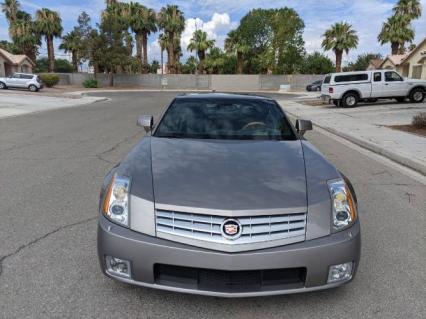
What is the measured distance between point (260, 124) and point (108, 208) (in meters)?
2.13

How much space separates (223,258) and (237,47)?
66105 millimetres

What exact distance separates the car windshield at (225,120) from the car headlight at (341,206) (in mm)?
1176

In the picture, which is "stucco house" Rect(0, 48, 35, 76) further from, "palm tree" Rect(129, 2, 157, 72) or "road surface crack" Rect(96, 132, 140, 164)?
"road surface crack" Rect(96, 132, 140, 164)

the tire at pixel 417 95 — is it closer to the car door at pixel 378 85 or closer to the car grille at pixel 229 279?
the car door at pixel 378 85

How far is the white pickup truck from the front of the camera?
2231 centimetres

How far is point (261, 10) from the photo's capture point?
239 feet

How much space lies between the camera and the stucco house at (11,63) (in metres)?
49.7

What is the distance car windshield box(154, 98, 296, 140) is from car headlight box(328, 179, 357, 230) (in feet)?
3.86

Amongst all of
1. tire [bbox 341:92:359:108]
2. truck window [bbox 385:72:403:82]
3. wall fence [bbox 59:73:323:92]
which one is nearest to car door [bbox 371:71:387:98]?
truck window [bbox 385:72:403:82]

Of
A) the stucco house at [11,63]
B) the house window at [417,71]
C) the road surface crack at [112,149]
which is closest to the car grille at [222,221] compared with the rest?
the road surface crack at [112,149]

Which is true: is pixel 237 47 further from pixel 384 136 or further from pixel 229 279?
pixel 229 279

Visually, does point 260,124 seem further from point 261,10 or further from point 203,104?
point 261,10

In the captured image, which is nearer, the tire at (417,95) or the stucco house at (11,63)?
the tire at (417,95)

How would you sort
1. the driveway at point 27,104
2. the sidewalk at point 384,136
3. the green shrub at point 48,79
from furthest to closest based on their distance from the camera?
the green shrub at point 48,79, the driveway at point 27,104, the sidewalk at point 384,136
